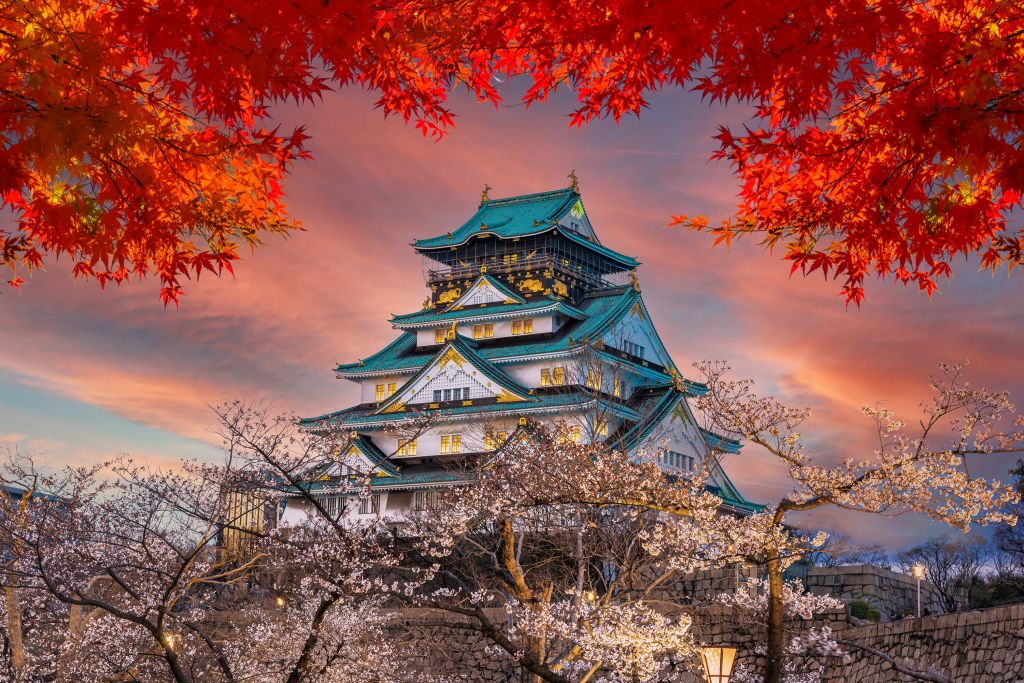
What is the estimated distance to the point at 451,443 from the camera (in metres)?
42.2

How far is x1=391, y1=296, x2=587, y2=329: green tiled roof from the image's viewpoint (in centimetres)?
4434

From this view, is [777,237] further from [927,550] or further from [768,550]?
[927,550]

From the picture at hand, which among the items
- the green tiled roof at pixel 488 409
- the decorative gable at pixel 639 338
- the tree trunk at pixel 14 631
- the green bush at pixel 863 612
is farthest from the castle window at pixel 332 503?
the green bush at pixel 863 612

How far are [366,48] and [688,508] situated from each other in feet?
37.9

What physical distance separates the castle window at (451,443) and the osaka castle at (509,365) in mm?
53

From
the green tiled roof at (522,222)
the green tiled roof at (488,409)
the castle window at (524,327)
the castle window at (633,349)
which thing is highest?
the green tiled roof at (522,222)

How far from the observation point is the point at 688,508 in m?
16.9

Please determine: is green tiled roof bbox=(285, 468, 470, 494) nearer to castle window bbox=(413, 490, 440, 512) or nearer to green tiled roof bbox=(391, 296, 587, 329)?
castle window bbox=(413, 490, 440, 512)

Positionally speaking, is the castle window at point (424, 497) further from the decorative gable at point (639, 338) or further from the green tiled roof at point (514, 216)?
the green tiled roof at point (514, 216)

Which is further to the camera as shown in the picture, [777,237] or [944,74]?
[777,237]

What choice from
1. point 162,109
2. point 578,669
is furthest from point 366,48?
point 578,669

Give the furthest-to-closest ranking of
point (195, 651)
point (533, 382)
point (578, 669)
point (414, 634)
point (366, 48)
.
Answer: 1. point (533, 382)
2. point (414, 634)
3. point (195, 651)
4. point (578, 669)
5. point (366, 48)

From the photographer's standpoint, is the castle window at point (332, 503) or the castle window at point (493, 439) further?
the castle window at point (332, 503)

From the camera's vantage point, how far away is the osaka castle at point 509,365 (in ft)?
129
